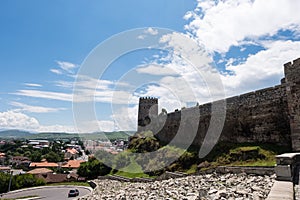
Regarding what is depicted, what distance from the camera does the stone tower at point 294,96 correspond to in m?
11.5

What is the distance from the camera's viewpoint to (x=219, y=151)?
16938 mm

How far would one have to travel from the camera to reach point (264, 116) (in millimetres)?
15008

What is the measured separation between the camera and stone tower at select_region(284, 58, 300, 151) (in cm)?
1146

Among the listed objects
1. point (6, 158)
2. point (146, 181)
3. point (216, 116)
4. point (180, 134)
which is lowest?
point (6, 158)

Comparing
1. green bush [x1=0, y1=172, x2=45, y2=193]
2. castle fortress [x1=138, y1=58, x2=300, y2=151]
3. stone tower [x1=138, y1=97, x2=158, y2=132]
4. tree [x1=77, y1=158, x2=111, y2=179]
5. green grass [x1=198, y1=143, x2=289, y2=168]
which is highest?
stone tower [x1=138, y1=97, x2=158, y2=132]

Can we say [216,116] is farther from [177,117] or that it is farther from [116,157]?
[116,157]

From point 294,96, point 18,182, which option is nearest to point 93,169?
point 18,182

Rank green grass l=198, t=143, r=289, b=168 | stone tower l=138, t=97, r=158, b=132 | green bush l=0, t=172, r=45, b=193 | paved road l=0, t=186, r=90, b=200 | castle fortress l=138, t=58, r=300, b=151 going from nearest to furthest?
1. castle fortress l=138, t=58, r=300, b=151
2. green grass l=198, t=143, r=289, b=168
3. paved road l=0, t=186, r=90, b=200
4. green bush l=0, t=172, r=45, b=193
5. stone tower l=138, t=97, r=158, b=132

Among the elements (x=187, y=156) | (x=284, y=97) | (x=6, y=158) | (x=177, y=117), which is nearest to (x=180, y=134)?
(x=177, y=117)

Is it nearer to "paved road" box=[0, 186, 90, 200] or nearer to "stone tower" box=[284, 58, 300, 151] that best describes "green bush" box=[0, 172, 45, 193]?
"paved road" box=[0, 186, 90, 200]

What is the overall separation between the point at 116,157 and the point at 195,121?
11646 millimetres

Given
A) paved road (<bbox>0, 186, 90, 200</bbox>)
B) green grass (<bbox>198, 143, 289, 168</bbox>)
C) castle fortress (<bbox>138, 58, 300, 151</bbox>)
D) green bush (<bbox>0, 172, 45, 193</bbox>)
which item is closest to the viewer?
castle fortress (<bbox>138, 58, 300, 151</bbox>)

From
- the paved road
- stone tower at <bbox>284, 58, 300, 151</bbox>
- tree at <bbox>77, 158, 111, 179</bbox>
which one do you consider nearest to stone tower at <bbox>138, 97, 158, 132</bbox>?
tree at <bbox>77, 158, 111, 179</bbox>

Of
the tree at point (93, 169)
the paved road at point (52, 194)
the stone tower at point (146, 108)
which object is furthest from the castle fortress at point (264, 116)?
the stone tower at point (146, 108)
